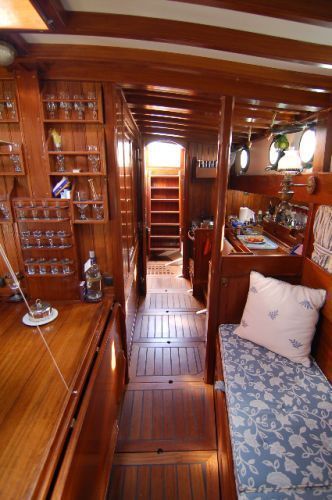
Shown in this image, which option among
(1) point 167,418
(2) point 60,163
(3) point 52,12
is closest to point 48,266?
(2) point 60,163

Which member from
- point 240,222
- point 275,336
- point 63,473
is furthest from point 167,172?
point 63,473

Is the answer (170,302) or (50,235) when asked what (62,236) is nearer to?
(50,235)

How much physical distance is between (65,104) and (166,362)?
2206 millimetres

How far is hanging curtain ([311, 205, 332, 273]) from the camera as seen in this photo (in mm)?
1550

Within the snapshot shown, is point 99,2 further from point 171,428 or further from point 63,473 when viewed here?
point 171,428

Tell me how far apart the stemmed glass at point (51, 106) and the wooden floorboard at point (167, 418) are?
208cm

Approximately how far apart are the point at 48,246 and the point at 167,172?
14.8 ft

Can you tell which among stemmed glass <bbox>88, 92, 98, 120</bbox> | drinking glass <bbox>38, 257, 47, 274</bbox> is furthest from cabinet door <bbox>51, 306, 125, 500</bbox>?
stemmed glass <bbox>88, 92, 98, 120</bbox>

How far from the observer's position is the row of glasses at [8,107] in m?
1.46

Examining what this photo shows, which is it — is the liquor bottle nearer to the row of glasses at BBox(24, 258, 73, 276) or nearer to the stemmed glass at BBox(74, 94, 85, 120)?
the row of glasses at BBox(24, 258, 73, 276)

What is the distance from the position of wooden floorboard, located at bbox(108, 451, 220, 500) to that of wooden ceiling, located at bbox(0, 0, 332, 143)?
226cm

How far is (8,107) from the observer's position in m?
1.47

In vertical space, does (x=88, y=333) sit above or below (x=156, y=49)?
below

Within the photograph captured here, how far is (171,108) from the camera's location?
6.93ft
